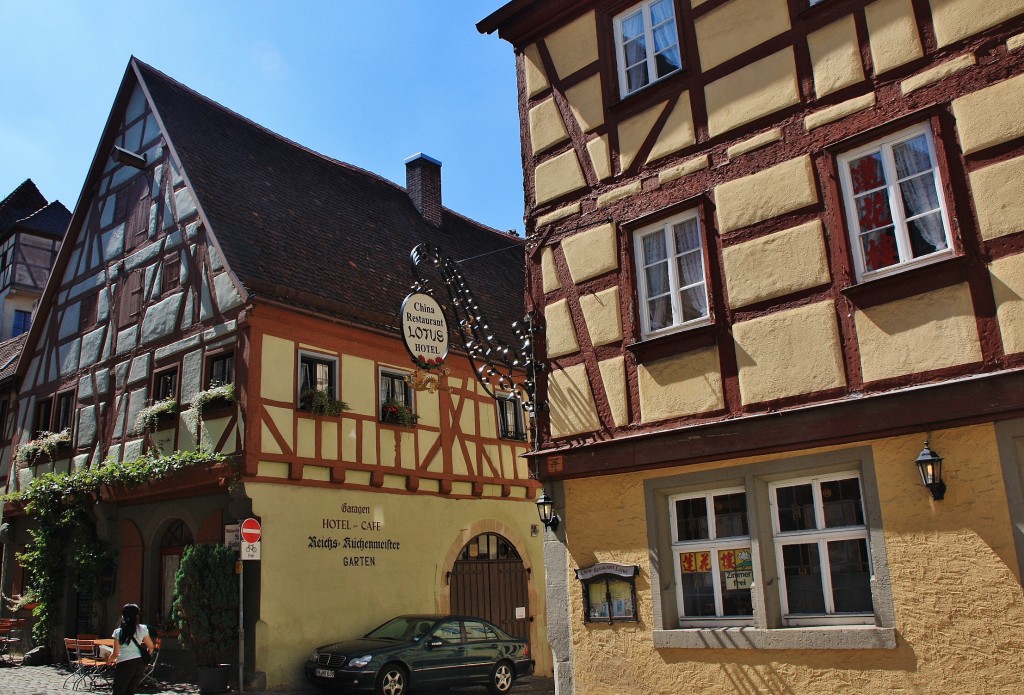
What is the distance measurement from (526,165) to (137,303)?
10413 millimetres

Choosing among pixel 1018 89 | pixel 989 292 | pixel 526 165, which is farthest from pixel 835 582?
pixel 526 165

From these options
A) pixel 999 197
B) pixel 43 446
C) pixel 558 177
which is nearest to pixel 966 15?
pixel 999 197

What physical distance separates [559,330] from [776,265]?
2532 mm

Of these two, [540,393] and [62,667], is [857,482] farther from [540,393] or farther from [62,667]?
[62,667]

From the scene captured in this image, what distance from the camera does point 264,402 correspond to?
14570 millimetres

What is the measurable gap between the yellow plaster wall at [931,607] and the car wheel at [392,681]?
595cm

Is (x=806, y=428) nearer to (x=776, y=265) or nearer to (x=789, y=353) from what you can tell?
(x=789, y=353)

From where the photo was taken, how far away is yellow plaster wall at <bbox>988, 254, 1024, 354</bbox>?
6461 mm

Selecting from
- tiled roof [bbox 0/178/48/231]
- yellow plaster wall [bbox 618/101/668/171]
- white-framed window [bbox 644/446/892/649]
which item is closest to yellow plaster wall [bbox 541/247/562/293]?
yellow plaster wall [bbox 618/101/668/171]

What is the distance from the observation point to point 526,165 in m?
10.4

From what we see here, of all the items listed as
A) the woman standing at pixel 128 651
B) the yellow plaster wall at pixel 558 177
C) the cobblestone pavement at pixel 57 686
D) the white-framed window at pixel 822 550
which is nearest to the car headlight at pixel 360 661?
the cobblestone pavement at pixel 57 686

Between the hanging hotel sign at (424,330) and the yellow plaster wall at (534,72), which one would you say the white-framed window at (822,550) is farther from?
the yellow plaster wall at (534,72)

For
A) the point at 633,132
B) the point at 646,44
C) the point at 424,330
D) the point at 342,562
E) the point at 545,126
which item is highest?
the point at 646,44

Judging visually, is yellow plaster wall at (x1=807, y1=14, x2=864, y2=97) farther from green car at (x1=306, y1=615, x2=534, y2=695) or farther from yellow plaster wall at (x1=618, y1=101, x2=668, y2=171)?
green car at (x1=306, y1=615, x2=534, y2=695)
